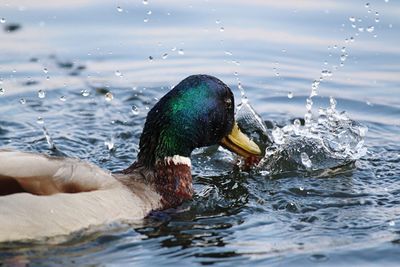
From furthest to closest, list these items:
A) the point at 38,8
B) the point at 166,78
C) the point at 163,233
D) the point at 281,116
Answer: the point at 38,8, the point at 166,78, the point at 281,116, the point at 163,233

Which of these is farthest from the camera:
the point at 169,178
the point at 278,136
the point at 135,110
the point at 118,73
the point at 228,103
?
the point at 118,73

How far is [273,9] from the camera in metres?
13.9

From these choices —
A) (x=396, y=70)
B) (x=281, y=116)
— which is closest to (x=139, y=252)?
(x=281, y=116)

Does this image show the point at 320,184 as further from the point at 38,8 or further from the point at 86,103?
the point at 38,8

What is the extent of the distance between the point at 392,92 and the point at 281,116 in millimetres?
1496

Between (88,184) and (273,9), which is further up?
(273,9)

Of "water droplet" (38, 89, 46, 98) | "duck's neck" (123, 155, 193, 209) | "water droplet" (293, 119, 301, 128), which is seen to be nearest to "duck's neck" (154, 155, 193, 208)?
"duck's neck" (123, 155, 193, 209)

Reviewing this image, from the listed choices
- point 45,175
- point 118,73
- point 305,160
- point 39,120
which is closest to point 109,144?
point 39,120

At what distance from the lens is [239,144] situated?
31.3 ft

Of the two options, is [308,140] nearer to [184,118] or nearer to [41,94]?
[184,118]

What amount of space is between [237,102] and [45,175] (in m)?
4.17

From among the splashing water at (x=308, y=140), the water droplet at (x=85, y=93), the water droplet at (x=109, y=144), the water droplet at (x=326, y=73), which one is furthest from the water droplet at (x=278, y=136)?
the water droplet at (x=85, y=93)

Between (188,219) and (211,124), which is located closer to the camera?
(188,219)

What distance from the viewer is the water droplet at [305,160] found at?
388 inches
